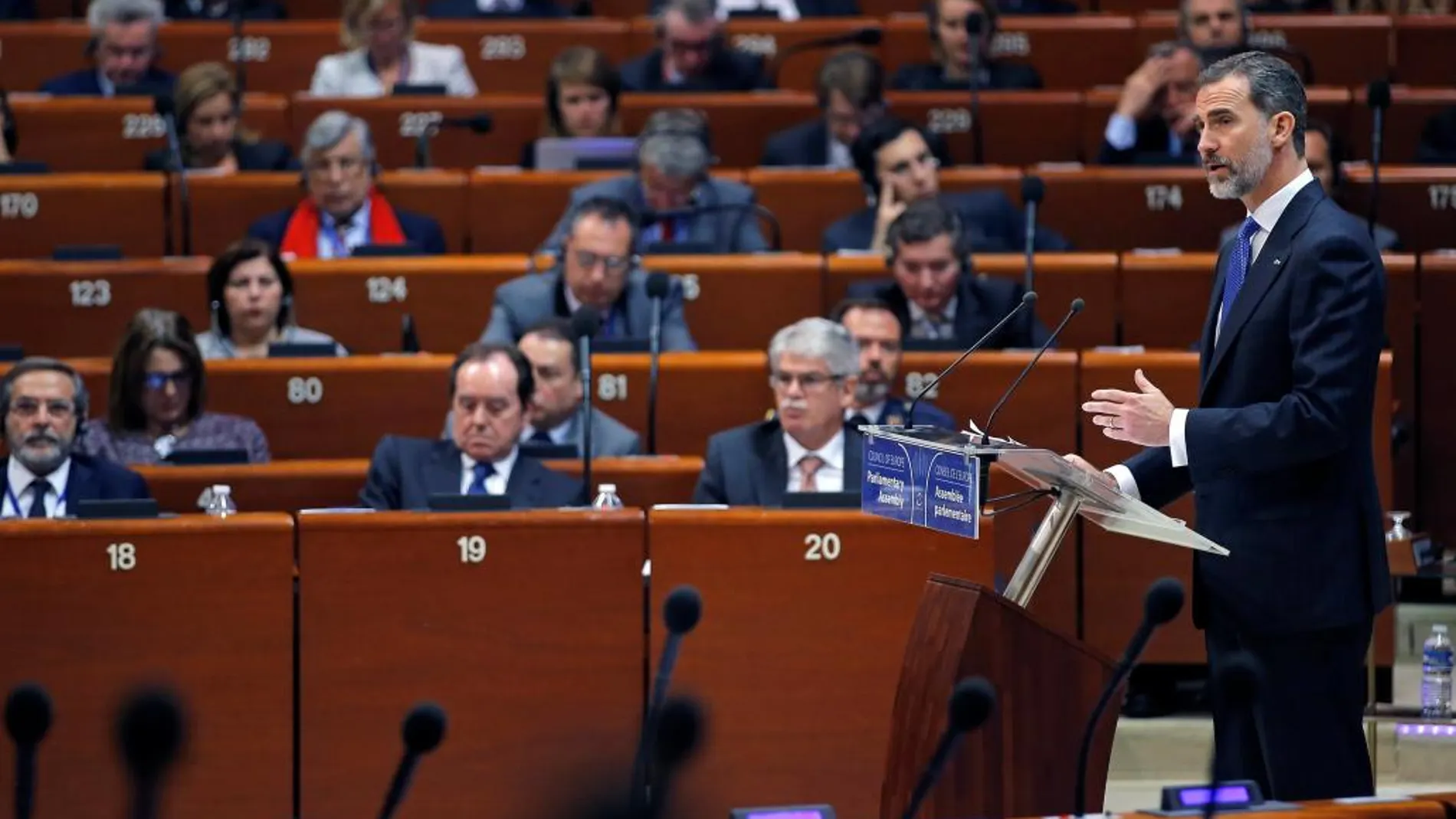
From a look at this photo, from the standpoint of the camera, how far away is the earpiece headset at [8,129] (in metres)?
5.97

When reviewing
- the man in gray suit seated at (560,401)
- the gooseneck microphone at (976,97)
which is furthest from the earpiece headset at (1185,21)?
the man in gray suit seated at (560,401)

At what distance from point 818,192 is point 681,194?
399mm

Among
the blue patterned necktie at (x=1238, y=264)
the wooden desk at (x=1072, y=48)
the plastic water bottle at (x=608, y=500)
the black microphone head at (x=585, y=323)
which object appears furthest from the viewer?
the wooden desk at (x=1072, y=48)

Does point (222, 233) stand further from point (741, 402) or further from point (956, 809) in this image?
point (956, 809)

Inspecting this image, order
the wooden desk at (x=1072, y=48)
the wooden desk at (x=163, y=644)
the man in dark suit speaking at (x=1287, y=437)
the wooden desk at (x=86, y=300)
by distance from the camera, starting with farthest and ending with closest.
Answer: the wooden desk at (x=1072, y=48)
the wooden desk at (x=86, y=300)
the wooden desk at (x=163, y=644)
the man in dark suit speaking at (x=1287, y=437)

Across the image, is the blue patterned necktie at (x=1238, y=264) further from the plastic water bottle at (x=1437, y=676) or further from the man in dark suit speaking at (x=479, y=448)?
the man in dark suit speaking at (x=479, y=448)

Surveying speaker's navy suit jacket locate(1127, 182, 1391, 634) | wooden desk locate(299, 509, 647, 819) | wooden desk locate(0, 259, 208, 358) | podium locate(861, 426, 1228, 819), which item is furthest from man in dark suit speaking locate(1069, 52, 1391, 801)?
wooden desk locate(0, 259, 208, 358)

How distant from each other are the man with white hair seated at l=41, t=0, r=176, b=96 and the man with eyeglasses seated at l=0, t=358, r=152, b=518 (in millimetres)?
2155

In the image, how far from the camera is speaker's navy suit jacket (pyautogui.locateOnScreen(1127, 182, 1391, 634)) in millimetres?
2549

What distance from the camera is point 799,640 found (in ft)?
11.8

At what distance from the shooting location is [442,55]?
6.47 meters

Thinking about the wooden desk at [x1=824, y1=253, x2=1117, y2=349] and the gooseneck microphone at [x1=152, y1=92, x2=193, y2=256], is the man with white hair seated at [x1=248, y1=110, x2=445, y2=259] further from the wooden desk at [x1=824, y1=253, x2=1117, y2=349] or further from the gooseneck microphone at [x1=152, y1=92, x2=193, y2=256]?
the wooden desk at [x1=824, y1=253, x2=1117, y2=349]

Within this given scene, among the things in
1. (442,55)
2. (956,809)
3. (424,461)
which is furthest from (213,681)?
(442,55)

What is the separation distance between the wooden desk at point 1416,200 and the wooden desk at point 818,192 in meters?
0.74
